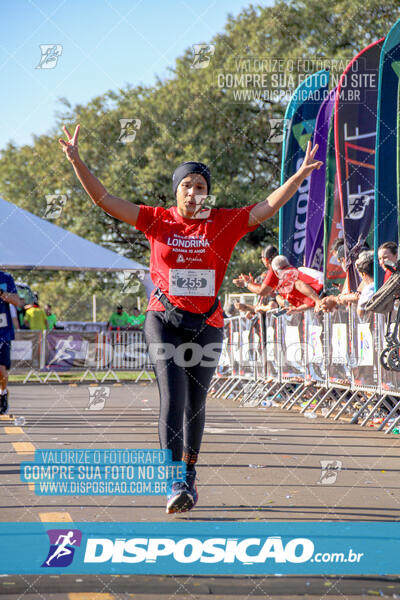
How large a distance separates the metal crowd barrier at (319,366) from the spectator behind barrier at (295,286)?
168mm

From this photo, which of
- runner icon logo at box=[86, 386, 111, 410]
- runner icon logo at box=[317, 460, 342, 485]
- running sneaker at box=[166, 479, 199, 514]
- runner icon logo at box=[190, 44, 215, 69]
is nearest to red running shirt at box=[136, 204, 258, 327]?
running sneaker at box=[166, 479, 199, 514]

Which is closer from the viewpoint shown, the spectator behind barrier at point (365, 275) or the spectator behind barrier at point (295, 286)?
the spectator behind barrier at point (365, 275)

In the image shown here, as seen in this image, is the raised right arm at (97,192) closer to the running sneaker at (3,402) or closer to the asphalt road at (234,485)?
the asphalt road at (234,485)

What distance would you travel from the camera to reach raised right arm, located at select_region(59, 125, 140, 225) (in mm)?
5277

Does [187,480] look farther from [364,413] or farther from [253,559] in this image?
[364,413]

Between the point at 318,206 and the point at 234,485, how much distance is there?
9.65 meters

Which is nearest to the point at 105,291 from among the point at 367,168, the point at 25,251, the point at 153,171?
the point at 153,171

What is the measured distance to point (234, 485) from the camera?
629 centimetres

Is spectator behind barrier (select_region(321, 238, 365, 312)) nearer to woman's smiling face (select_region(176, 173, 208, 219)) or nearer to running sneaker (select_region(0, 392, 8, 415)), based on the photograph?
running sneaker (select_region(0, 392, 8, 415))

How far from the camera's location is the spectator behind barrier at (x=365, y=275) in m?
10.6

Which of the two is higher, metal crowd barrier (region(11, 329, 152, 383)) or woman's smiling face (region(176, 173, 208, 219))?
woman's smiling face (region(176, 173, 208, 219))

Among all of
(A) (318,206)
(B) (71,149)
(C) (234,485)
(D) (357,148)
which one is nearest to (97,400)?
(A) (318,206)

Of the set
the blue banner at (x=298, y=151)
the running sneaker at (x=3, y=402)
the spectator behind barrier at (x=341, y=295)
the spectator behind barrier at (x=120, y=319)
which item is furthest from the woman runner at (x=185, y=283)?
the spectator behind barrier at (x=120, y=319)

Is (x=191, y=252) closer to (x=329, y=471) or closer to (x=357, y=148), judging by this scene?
(x=329, y=471)
